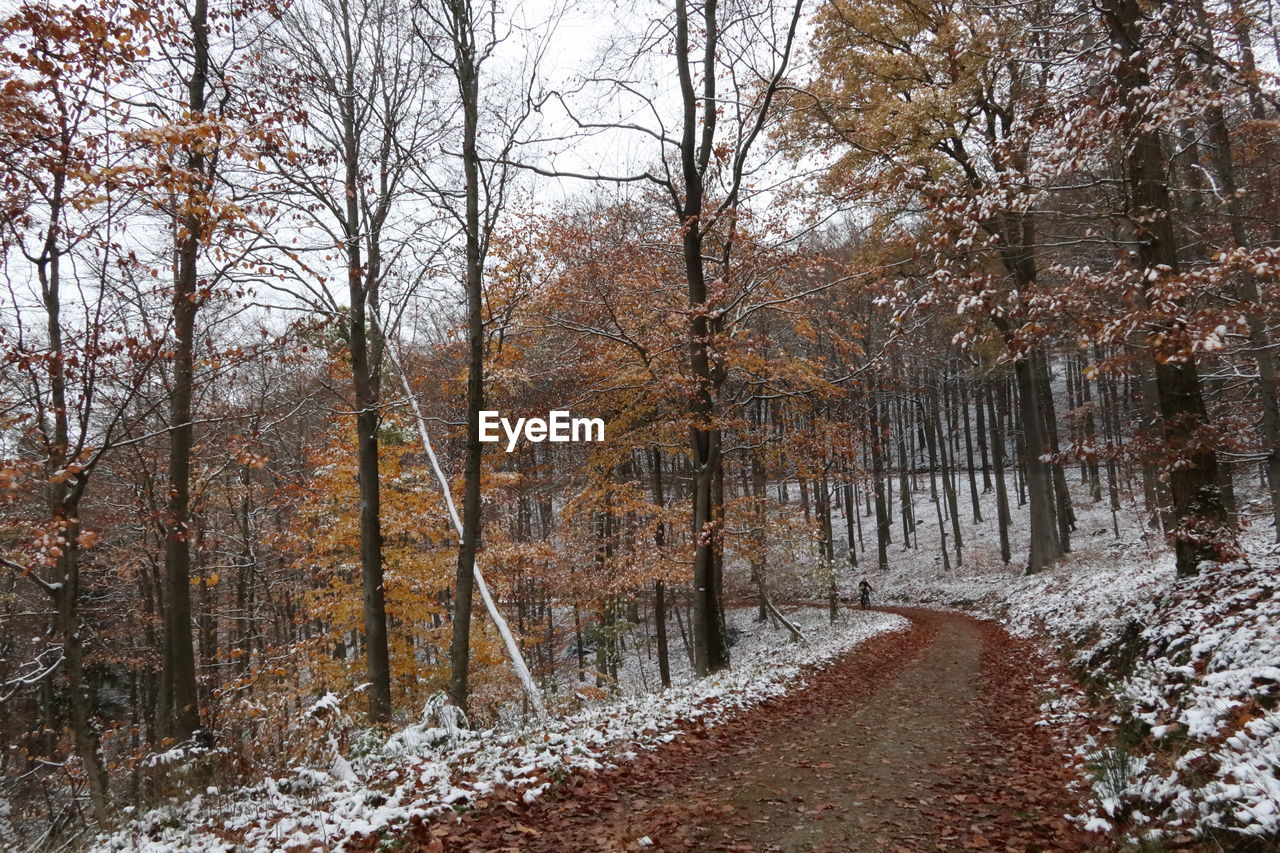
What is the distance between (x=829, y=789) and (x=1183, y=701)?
9.91ft

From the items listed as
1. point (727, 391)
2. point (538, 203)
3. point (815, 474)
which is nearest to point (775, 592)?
point (727, 391)

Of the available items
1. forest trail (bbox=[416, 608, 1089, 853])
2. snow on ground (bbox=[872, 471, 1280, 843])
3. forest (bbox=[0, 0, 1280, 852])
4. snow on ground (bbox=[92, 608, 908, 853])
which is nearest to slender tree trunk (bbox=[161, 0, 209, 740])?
forest (bbox=[0, 0, 1280, 852])

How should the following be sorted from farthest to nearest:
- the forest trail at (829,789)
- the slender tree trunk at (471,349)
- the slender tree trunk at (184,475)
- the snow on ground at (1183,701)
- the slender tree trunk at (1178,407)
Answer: the slender tree trunk at (471,349) → the slender tree trunk at (184,475) → the slender tree trunk at (1178,407) → the forest trail at (829,789) → the snow on ground at (1183,701)

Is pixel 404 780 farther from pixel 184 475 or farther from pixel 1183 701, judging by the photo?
pixel 1183 701

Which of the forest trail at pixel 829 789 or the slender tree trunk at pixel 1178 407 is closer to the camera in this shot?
the forest trail at pixel 829 789

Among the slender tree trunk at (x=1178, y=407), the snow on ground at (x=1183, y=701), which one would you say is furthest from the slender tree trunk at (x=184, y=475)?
the slender tree trunk at (x=1178, y=407)

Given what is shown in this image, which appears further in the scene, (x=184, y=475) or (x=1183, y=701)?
(x=184, y=475)

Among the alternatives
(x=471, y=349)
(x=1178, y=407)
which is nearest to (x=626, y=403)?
(x=471, y=349)

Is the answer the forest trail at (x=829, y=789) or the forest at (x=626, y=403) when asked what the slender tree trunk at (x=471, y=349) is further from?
the forest trail at (x=829, y=789)

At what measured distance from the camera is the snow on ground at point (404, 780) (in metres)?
4.89

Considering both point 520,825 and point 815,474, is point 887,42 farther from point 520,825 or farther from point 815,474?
point 520,825

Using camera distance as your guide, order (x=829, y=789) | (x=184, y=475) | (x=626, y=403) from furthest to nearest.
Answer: (x=626, y=403)
(x=184, y=475)
(x=829, y=789)

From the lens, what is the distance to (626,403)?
16344mm

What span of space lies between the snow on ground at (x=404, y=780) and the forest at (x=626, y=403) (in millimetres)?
52
